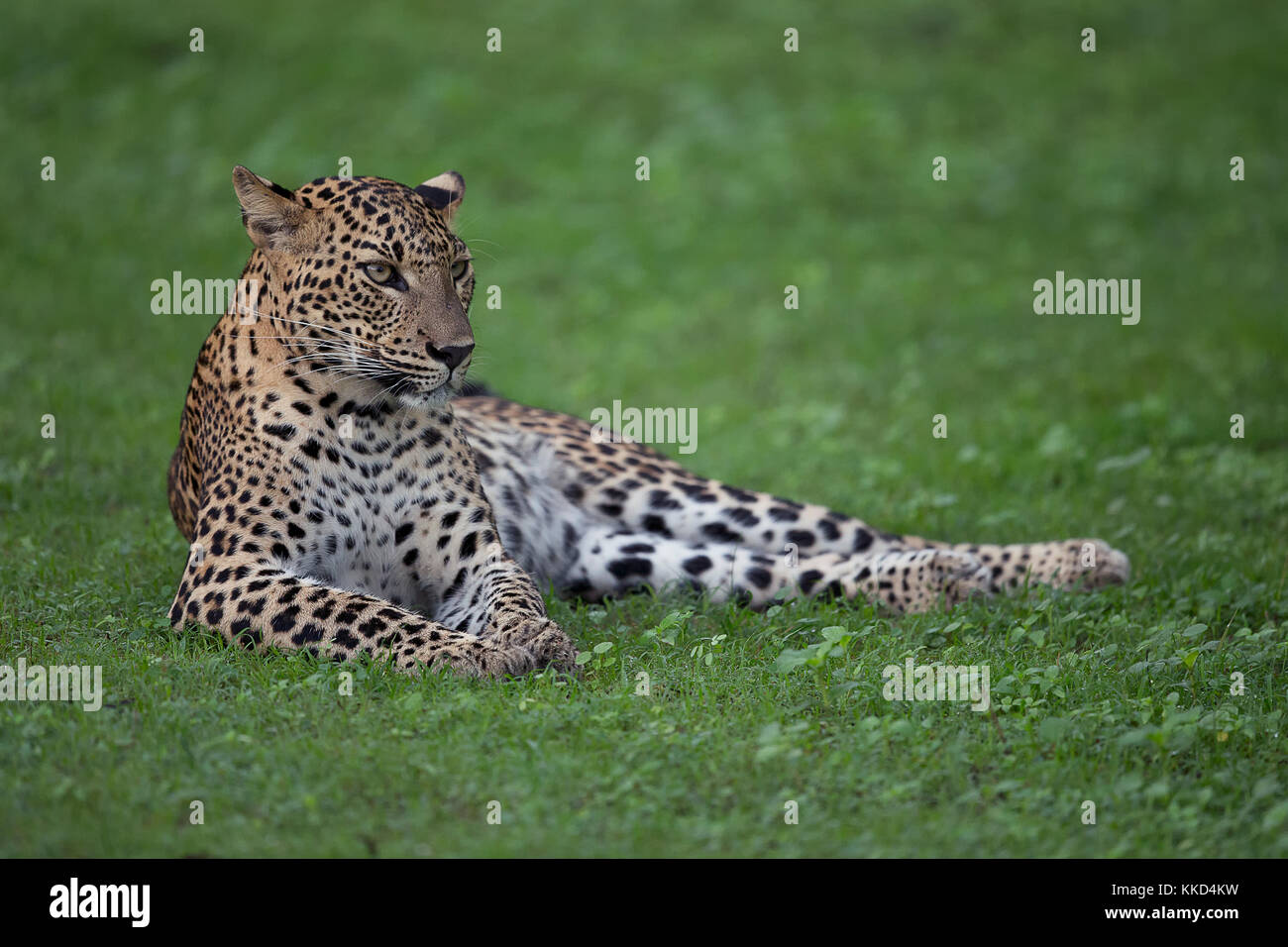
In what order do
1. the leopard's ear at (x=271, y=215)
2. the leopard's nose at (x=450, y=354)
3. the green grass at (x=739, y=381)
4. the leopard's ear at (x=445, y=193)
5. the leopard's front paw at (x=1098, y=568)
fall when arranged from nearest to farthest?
the green grass at (x=739, y=381)
the leopard's nose at (x=450, y=354)
the leopard's ear at (x=271, y=215)
the leopard's ear at (x=445, y=193)
the leopard's front paw at (x=1098, y=568)

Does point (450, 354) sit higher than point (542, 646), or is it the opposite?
point (450, 354)

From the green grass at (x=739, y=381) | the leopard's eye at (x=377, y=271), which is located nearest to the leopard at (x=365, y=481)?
the leopard's eye at (x=377, y=271)

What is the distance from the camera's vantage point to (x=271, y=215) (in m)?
7.16

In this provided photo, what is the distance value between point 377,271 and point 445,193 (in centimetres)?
93

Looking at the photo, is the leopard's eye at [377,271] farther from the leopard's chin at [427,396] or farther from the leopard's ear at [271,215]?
the leopard's chin at [427,396]

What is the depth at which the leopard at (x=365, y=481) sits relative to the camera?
6645 mm

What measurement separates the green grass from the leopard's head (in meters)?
1.52

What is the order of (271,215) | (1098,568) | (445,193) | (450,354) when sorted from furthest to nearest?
(1098,568) → (445,193) → (271,215) → (450,354)

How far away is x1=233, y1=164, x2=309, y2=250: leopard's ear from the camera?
709cm

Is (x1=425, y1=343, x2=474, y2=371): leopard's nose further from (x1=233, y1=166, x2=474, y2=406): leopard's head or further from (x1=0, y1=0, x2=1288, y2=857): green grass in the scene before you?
(x1=0, y1=0, x2=1288, y2=857): green grass

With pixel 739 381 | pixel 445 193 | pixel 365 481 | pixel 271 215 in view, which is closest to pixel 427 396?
pixel 365 481

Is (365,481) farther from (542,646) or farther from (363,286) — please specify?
(542,646)

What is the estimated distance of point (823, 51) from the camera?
23.7 m
